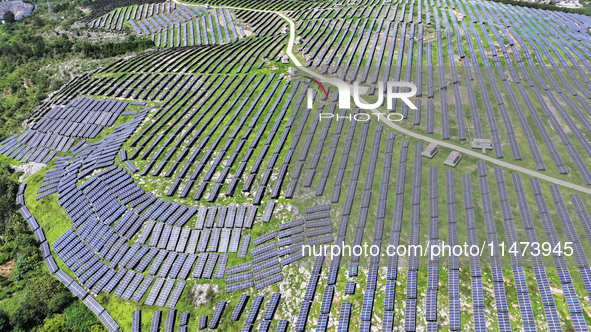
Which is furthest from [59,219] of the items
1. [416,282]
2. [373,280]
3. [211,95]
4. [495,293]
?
[495,293]

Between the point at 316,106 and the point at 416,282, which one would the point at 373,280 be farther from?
the point at 316,106

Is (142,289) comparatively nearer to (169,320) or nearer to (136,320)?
(136,320)

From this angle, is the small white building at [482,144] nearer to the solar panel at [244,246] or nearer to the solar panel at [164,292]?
the solar panel at [244,246]

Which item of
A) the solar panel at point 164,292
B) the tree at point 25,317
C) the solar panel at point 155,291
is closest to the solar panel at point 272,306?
the solar panel at point 164,292

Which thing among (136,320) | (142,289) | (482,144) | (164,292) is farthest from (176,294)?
(482,144)

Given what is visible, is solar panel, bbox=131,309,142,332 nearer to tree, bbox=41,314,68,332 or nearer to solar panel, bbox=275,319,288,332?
tree, bbox=41,314,68,332

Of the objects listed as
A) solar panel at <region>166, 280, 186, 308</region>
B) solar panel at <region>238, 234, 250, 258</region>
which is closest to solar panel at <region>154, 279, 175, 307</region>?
solar panel at <region>166, 280, 186, 308</region>

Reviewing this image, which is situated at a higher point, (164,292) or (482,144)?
(482,144)
